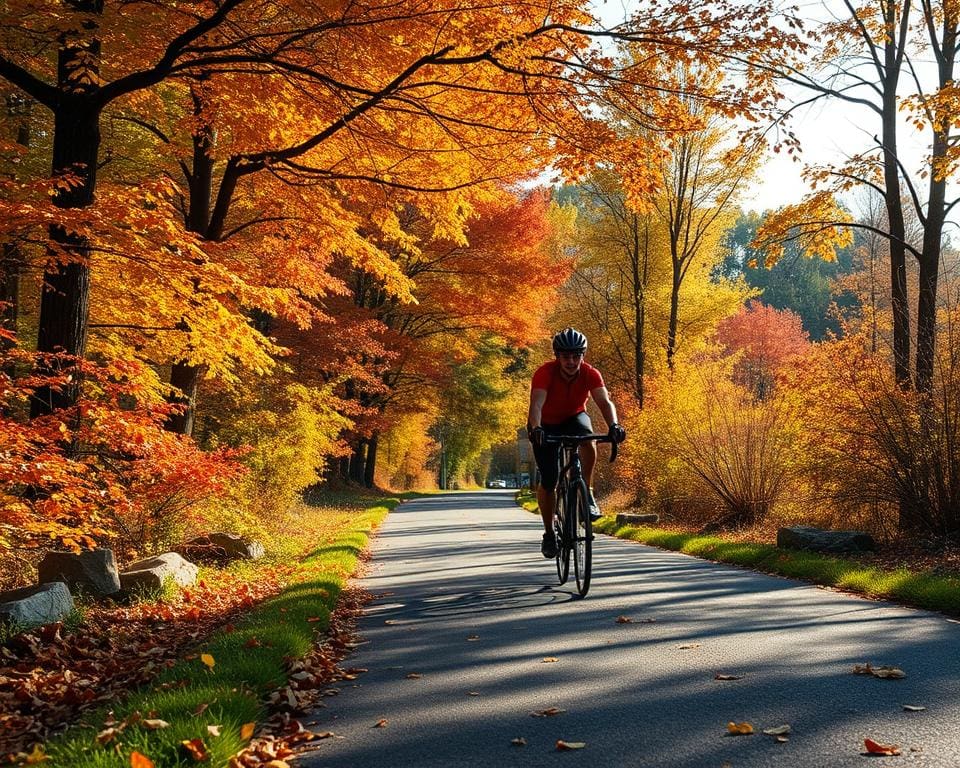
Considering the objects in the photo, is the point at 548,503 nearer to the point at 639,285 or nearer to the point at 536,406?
the point at 536,406

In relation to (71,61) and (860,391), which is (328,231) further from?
(860,391)

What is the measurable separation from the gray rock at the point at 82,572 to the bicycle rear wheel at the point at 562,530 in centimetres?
442

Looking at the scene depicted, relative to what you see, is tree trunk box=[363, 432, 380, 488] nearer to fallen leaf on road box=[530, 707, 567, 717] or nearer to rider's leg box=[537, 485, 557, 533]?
rider's leg box=[537, 485, 557, 533]

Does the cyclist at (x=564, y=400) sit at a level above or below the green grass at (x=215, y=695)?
above

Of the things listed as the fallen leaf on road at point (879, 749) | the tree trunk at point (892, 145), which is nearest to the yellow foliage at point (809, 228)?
the tree trunk at point (892, 145)

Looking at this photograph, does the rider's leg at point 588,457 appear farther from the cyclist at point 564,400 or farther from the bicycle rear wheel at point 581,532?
the bicycle rear wheel at point 581,532

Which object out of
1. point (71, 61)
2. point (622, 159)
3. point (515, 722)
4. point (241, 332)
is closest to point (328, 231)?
point (241, 332)

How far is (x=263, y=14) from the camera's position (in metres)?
→ 9.03

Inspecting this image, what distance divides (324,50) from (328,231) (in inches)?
147

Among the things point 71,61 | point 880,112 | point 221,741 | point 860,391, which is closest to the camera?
point 221,741

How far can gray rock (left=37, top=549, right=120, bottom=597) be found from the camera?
307 inches

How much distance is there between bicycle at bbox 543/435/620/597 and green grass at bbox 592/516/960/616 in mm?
2638

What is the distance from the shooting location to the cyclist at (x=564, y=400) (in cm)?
741

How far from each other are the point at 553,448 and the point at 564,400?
1.57 ft
